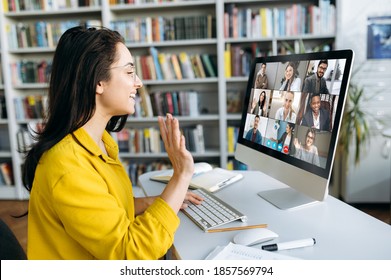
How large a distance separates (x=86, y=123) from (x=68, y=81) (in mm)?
138

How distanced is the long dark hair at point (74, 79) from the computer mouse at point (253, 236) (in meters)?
0.52

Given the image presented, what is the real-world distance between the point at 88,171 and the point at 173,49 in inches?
115

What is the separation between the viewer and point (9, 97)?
146 inches

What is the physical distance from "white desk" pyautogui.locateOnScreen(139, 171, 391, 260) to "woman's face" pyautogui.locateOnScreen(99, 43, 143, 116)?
0.39 meters

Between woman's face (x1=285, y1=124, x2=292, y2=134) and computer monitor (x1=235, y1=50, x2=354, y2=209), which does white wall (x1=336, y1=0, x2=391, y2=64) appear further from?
woman's face (x1=285, y1=124, x2=292, y2=134)

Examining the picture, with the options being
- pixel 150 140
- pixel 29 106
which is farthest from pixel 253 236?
pixel 29 106

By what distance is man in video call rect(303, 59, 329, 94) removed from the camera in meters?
1.13

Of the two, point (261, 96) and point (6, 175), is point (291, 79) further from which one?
point (6, 175)

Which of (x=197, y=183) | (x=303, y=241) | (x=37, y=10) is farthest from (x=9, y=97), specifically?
(x=303, y=241)

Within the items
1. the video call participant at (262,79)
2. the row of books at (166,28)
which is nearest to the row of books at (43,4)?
the row of books at (166,28)

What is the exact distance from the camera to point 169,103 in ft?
11.6

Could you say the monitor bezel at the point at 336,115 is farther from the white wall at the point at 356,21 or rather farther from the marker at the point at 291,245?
the white wall at the point at 356,21
